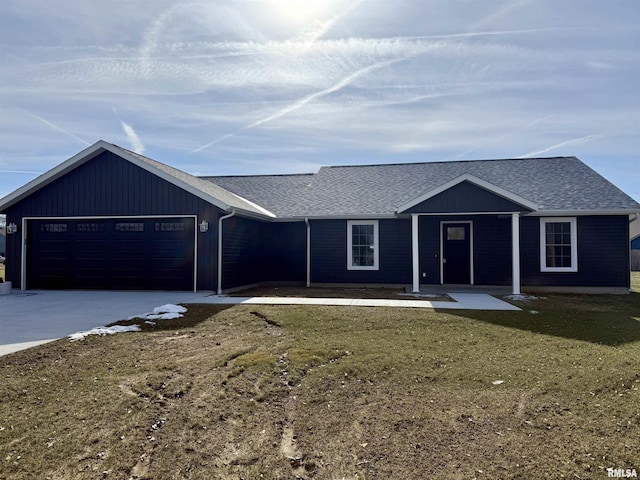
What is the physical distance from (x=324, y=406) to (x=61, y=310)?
25.9 ft

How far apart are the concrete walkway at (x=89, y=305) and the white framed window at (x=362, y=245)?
318cm

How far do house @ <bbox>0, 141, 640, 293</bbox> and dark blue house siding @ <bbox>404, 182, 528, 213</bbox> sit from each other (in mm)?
29

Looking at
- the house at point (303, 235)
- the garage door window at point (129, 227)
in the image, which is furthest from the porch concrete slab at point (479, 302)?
the garage door window at point (129, 227)

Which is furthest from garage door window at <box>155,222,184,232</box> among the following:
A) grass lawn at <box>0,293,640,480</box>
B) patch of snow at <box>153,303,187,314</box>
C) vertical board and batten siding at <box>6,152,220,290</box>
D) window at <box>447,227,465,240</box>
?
window at <box>447,227,465,240</box>

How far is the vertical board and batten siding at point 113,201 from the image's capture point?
12398mm

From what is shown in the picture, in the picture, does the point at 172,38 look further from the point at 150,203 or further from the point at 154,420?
the point at 154,420

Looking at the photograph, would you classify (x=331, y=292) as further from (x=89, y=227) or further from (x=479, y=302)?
(x=89, y=227)

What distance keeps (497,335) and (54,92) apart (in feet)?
47.0

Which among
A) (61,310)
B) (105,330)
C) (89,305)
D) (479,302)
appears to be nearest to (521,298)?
(479,302)

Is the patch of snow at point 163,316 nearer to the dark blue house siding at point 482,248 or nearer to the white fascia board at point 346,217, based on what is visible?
the white fascia board at point 346,217

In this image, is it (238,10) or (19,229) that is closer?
(238,10)

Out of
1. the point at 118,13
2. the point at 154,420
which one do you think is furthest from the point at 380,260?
the point at 154,420

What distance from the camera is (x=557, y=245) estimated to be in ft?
44.1

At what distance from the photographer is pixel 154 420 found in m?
3.65
